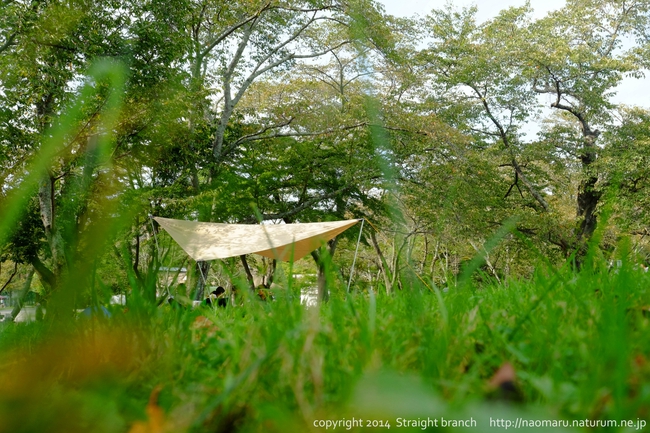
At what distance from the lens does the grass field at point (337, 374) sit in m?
0.30

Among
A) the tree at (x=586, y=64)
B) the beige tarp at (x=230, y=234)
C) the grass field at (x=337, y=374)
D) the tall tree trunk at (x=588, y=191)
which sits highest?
the tree at (x=586, y=64)

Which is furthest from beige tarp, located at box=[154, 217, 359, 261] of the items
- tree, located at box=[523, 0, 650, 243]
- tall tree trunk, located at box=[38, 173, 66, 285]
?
tree, located at box=[523, 0, 650, 243]

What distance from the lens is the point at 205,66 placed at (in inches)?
439

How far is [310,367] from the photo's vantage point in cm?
41

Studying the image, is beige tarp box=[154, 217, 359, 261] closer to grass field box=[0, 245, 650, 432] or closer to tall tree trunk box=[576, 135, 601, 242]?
tall tree trunk box=[576, 135, 601, 242]

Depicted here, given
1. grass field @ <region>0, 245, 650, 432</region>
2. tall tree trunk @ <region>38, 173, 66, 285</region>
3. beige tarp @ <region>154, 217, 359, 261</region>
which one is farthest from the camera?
tall tree trunk @ <region>38, 173, 66, 285</region>

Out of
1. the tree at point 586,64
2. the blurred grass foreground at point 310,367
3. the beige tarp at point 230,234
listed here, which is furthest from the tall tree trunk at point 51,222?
the tree at point 586,64

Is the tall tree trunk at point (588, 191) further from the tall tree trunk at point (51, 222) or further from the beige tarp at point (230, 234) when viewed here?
the tall tree trunk at point (51, 222)

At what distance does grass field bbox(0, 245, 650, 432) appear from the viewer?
0.97ft

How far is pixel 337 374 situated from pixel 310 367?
0.04 metres

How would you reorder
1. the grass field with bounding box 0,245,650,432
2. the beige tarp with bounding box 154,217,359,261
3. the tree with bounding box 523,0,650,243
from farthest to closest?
the tree with bounding box 523,0,650,243, the beige tarp with bounding box 154,217,359,261, the grass field with bounding box 0,245,650,432

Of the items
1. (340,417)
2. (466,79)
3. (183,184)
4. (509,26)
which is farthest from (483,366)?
(509,26)

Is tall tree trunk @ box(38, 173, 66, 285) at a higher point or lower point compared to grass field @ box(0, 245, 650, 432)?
higher

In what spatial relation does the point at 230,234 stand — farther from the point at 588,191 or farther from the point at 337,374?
the point at 588,191
